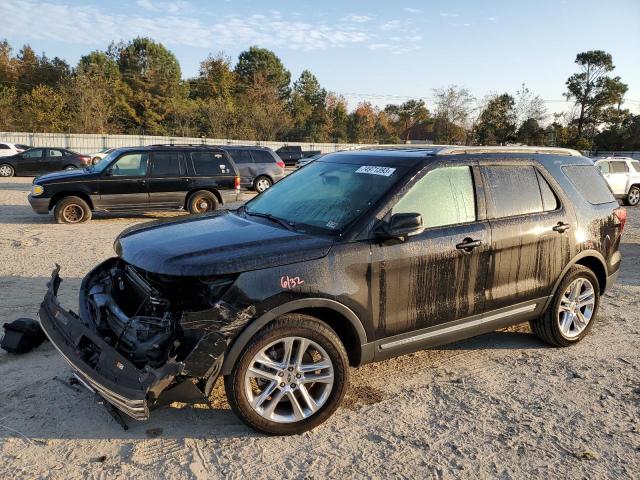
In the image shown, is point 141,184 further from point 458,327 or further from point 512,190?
point 458,327

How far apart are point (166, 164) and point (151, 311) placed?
9.03 m

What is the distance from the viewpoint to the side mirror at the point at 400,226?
133 inches

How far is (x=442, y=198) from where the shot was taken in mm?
3910

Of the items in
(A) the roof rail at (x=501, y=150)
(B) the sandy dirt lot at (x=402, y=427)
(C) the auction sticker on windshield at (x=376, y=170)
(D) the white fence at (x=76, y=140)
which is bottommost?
(B) the sandy dirt lot at (x=402, y=427)

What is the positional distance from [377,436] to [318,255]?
1.24 m

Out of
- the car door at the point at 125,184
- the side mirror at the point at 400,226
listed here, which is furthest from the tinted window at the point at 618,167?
the side mirror at the point at 400,226

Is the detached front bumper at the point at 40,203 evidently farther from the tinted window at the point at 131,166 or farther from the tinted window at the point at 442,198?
the tinted window at the point at 442,198

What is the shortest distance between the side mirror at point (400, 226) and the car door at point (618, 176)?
16.8 m

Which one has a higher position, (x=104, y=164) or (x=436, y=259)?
(x=104, y=164)

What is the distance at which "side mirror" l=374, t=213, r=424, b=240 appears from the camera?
339cm

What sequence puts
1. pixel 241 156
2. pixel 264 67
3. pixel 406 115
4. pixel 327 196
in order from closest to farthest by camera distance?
pixel 327 196
pixel 241 156
pixel 264 67
pixel 406 115

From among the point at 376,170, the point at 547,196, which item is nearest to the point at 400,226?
the point at 376,170

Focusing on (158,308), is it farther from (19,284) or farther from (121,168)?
(121,168)

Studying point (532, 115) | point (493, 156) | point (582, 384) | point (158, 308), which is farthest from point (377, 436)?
point (532, 115)
